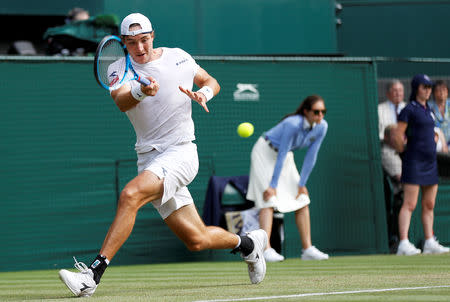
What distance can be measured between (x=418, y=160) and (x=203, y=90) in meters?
4.80

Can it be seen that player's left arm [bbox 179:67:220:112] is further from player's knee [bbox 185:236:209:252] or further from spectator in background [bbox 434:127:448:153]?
spectator in background [bbox 434:127:448:153]

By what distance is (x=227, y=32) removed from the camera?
13.6 meters

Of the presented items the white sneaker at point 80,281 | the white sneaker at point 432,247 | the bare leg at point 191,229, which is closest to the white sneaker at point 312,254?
the white sneaker at point 432,247

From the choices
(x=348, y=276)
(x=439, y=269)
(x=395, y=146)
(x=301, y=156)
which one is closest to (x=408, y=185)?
(x=395, y=146)

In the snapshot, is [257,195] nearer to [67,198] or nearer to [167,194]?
[67,198]

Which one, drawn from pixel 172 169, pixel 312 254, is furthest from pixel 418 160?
pixel 172 169

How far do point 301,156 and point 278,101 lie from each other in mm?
723

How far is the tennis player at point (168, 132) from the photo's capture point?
576 centimetres

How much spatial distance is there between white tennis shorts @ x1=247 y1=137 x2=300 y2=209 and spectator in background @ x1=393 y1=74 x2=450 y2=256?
4.29 feet

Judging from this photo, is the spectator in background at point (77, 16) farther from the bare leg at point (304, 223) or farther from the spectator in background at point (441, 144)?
the spectator in background at point (441, 144)

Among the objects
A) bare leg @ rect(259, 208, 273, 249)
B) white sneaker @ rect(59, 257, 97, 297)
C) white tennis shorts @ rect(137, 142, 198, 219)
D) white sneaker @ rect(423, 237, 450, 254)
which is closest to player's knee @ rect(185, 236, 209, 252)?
white tennis shorts @ rect(137, 142, 198, 219)

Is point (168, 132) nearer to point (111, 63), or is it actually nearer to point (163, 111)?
point (163, 111)

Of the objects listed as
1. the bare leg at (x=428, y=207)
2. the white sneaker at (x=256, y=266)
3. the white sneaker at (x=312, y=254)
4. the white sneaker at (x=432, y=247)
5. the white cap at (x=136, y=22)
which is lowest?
the white sneaker at (x=432, y=247)

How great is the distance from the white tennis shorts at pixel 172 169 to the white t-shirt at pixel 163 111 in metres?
0.06
